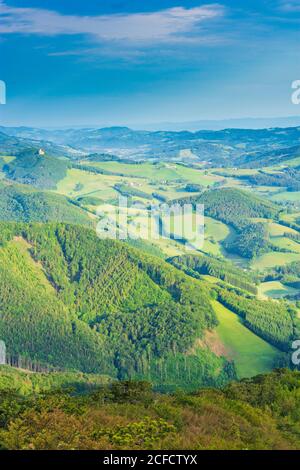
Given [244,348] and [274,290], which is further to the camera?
[274,290]

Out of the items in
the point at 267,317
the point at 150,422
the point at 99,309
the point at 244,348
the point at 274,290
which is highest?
the point at 150,422

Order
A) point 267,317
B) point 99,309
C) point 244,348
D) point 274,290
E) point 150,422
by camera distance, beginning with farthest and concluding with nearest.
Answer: point 274,290
point 99,309
point 267,317
point 244,348
point 150,422

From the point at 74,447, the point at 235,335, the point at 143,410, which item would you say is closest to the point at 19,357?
the point at 235,335

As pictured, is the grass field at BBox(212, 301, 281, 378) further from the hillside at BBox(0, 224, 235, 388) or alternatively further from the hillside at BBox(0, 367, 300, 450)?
the hillside at BBox(0, 367, 300, 450)

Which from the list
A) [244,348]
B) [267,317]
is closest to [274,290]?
[267,317]

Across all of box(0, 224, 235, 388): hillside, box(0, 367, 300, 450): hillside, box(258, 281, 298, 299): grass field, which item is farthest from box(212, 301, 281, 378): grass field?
box(0, 367, 300, 450): hillside

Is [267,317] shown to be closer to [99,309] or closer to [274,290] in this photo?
[99,309]
